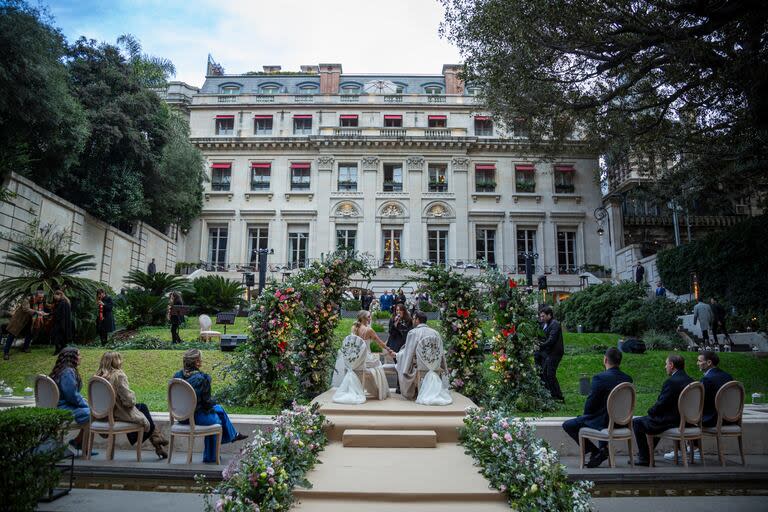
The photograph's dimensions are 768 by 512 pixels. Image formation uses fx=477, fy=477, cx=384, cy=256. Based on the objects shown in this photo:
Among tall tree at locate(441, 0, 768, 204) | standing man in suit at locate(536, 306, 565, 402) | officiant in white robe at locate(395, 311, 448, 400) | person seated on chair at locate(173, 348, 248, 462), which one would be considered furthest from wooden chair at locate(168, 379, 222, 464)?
tall tree at locate(441, 0, 768, 204)

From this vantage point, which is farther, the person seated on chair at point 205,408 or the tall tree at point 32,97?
the tall tree at point 32,97

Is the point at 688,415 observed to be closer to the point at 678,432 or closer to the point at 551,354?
the point at 678,432

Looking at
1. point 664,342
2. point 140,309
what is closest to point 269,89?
point 140,309

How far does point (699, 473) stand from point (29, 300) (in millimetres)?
14533

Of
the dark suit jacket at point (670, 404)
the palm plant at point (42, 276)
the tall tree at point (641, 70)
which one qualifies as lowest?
the dark suit jacket at point (670, 404)

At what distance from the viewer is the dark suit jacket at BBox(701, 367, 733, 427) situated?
600 centimetres

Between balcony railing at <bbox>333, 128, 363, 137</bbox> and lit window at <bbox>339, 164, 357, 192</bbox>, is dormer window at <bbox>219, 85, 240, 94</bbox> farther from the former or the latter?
lit window at <bbox>339, 164, 357, 192</bbox>

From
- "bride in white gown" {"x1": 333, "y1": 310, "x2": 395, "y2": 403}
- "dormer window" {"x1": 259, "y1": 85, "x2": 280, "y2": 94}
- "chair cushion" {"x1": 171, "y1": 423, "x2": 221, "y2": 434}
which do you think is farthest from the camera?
"dormer window" {"x1": 259, "y1": 85, "x2": 280, "y2": 94}

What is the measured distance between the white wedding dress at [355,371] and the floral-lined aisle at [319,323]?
30.0 inches

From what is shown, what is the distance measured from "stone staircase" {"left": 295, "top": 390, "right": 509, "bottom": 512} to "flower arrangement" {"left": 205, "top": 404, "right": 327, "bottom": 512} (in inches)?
7.3

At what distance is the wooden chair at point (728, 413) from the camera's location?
5.77 meters

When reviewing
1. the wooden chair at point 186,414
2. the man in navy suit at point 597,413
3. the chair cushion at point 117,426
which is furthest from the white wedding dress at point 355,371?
the man in navy suit at point 597,413

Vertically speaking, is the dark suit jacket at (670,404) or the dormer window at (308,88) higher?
the dormer window at (308,88)

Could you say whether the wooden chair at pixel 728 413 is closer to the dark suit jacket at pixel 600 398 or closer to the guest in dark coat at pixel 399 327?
the dark suit jacket at pixel 600 398
